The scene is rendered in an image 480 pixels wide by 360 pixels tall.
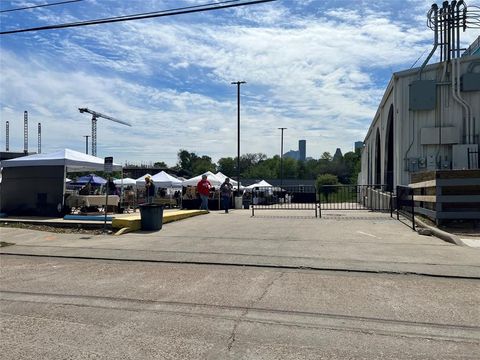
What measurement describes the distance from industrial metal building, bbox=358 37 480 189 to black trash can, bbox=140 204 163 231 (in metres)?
12.3

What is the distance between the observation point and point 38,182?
18.1 metres

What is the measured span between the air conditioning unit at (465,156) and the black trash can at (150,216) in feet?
43.9

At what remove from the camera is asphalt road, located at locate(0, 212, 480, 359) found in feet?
15.2

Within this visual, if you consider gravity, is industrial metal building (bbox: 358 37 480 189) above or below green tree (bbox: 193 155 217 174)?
below

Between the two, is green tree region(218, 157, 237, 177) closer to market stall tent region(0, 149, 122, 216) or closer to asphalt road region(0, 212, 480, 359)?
market stall tent region(0, 149, 122, 216)

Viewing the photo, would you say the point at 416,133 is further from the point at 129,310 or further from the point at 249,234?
the point at 129,310

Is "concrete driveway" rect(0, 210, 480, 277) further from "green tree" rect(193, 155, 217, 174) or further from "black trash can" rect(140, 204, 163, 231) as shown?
"green tree" rect(193, 155, 217, 174)

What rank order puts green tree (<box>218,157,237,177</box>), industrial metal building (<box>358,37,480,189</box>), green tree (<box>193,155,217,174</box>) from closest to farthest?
industrial metal building (<box>358,37,480,189</box>) < green tree (<box>193,155,217,174</box>) < green tree (<box>218,157,237,177</box>)

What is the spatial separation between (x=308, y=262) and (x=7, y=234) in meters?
9.60

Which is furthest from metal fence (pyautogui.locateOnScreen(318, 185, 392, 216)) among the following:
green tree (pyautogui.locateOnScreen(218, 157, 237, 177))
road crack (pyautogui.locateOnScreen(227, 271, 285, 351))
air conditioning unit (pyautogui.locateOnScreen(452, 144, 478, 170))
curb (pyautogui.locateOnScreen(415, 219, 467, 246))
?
green tree (pyautogui.locateOnScreen(218, 157, 237, 177))

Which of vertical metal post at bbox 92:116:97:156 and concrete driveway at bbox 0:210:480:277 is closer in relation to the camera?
concrete driveway at bbox 0:210:480:277

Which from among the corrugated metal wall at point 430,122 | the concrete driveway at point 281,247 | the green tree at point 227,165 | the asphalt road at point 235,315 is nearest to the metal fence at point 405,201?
the concrete driveway at point 281,247

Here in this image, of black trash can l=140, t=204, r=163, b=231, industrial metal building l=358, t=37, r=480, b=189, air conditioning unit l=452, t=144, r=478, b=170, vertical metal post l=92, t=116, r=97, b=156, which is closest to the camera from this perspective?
black trash can l=140, t=204, r=163, b=231

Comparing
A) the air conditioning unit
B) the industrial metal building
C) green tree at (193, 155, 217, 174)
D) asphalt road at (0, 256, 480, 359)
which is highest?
green tree at (193, 155, 217, 174)
